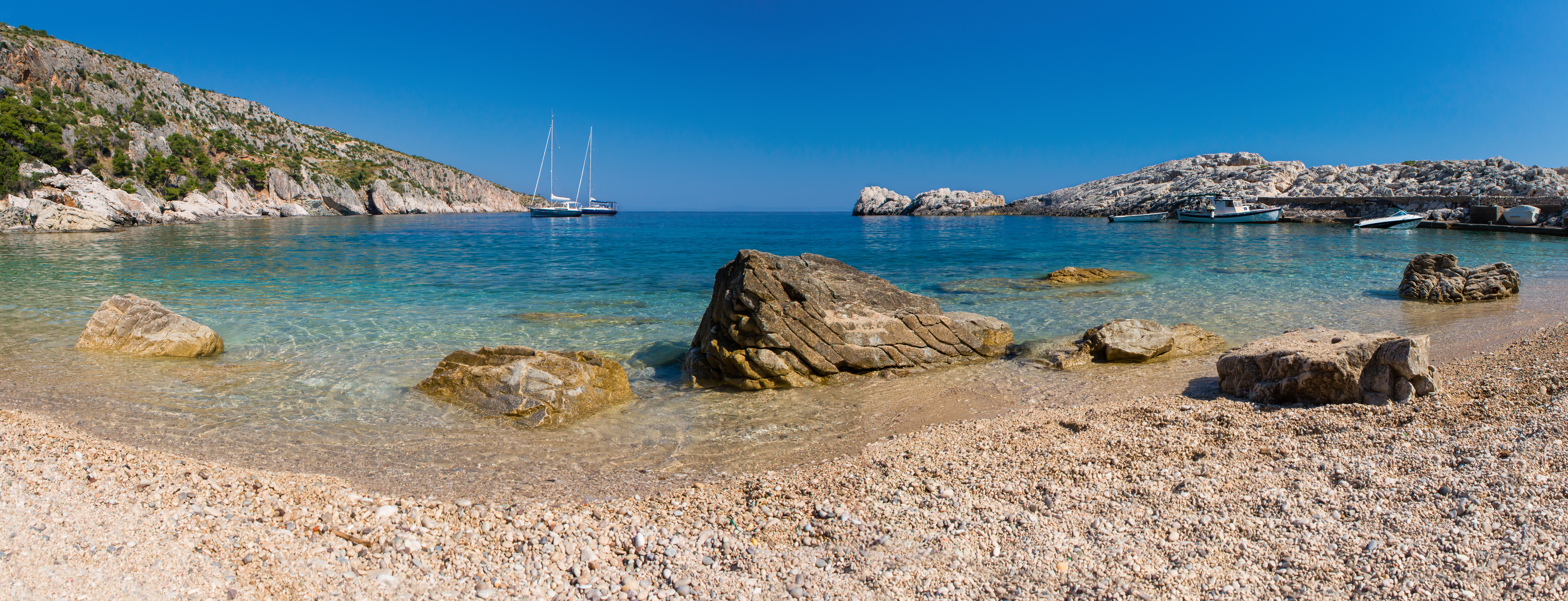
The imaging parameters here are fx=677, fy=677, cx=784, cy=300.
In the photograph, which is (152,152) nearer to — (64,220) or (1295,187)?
(64,220)

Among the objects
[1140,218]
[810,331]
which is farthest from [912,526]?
[1140,218]

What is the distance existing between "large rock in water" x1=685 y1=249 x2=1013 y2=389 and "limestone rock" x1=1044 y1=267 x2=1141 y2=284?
10260 millimetres

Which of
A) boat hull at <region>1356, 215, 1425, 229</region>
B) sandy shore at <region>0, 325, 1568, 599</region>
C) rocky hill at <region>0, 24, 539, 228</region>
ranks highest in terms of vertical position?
rocky hill at <region>0, 24, 539, 228</region>

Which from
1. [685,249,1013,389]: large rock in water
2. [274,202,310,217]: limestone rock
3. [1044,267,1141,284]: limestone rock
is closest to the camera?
[685,249,1013,389]: large rock in water

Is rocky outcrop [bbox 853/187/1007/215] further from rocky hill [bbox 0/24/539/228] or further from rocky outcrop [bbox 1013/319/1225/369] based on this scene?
rocky outcrop [bbox 1013/319/1225/369]

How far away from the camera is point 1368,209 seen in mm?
61062

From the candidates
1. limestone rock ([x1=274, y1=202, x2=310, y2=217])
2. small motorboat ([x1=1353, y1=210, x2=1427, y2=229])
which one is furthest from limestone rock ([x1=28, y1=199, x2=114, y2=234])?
small motorboat ([x1=1353, y1=210, x2=1427, y2=229])

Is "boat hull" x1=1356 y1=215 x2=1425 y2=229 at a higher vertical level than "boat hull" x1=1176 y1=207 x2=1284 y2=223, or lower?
lower

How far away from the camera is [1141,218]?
2987 inches

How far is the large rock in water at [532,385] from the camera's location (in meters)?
7.26

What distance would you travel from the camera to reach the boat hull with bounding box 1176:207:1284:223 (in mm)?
61219

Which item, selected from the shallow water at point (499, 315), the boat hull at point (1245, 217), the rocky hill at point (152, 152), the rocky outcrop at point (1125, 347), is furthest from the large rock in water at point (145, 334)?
the boat hull at point (1245, 217)

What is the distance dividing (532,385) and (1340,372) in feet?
25.7

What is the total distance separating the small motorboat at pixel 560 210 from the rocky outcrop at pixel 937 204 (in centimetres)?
5725
